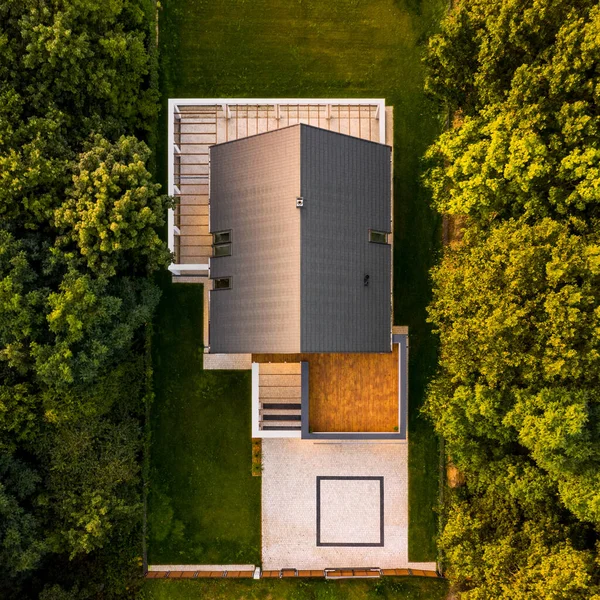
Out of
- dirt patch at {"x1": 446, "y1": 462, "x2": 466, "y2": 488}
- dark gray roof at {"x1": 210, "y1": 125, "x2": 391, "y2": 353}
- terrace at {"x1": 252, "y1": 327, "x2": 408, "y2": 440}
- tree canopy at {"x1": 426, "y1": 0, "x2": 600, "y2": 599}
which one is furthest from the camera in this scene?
dirt patch at {"x1": 446, "y1": 462, "x2": 466, "y2": 488}

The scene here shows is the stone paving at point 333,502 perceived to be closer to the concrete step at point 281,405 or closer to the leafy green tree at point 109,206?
the concrete step at point 281,405

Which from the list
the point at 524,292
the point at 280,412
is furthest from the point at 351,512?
the point at 524,292

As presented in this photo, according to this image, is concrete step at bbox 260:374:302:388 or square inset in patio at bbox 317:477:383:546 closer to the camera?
concrete step at bbox 260:374:302:388

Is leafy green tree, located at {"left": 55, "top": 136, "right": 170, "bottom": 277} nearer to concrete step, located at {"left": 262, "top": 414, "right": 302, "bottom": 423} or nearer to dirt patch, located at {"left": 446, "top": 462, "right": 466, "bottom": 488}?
concrete step, located at {"left": 262, "top": 414, "right": 302, "bottom": 423}

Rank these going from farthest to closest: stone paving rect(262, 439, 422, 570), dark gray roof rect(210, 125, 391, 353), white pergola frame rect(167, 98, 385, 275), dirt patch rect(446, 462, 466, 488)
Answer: stone paving rect(262, 439, 422, 570), dirt patch rect(446, 462, 466, 488), white pergola frame rect(167, 98, 385, 275), dark gray roof rect(210, 125, 391, 353)

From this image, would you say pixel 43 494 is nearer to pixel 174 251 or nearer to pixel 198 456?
pixel 198 456

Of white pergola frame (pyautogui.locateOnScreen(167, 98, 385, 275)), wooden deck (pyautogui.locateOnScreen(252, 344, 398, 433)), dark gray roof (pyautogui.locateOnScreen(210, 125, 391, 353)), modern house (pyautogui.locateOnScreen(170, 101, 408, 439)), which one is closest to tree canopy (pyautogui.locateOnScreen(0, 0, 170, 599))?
white pergola frame (pyautogui.locateOnScreen(167, 98, 385, 275))

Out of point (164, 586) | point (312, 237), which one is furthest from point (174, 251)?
point (164, 586)
